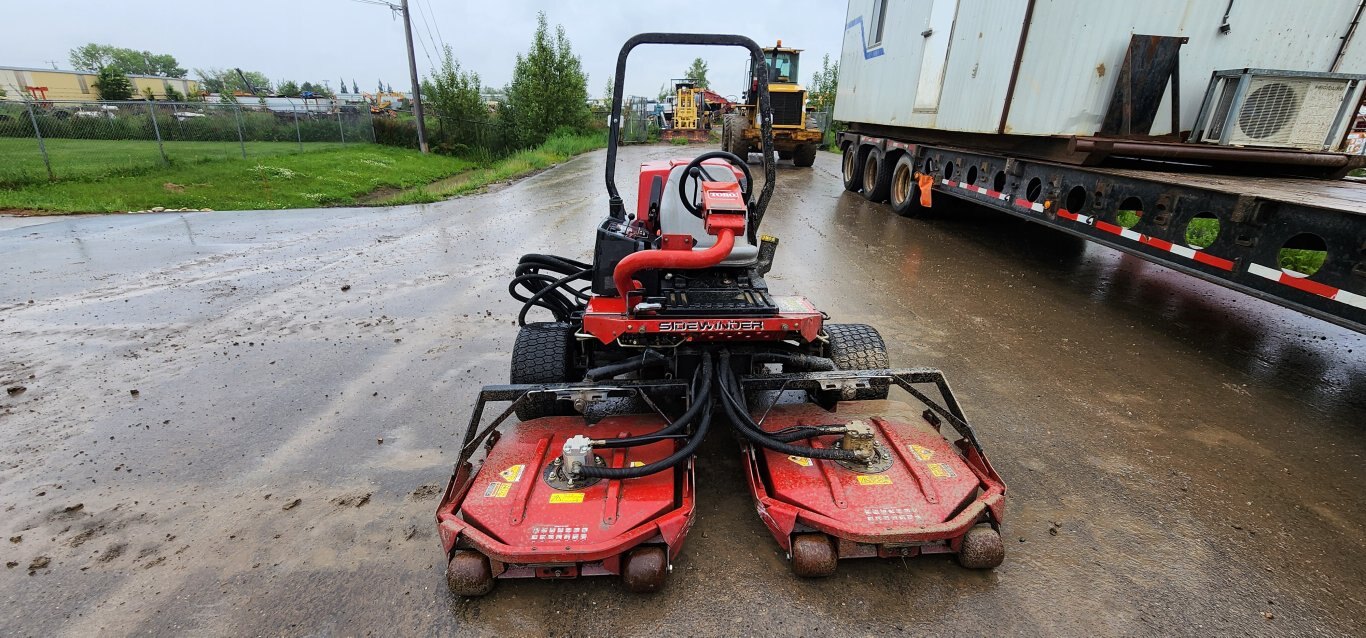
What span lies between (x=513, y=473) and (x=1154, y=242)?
193 inches

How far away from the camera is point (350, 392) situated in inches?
157

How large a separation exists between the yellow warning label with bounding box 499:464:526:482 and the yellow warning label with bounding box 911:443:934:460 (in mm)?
1729

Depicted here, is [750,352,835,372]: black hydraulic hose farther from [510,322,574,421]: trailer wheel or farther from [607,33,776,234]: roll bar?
[510,322,574,421]: trailer wheel

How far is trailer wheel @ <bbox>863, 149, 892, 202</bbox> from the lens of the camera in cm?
1070

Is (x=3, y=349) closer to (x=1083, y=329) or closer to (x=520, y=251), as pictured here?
(x=520, y=251)

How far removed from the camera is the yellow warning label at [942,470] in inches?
98.7

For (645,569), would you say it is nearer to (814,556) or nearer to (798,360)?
(814,556)

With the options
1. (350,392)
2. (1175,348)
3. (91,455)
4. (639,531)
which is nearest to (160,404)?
(91,455)

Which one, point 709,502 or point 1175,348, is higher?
point 1175,348

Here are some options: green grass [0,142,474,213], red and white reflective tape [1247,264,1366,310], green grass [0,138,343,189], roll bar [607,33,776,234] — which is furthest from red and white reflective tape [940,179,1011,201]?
green grass [0,138,343,189]

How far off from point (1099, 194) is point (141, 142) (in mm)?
24901

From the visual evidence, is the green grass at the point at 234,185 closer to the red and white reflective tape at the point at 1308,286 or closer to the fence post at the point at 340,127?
the fence post at the point at 340,127

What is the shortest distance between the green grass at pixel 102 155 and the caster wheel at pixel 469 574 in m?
15.8

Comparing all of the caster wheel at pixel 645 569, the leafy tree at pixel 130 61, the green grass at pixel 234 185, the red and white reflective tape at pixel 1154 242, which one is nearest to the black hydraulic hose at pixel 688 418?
the caster wheel at pixel 645 569
